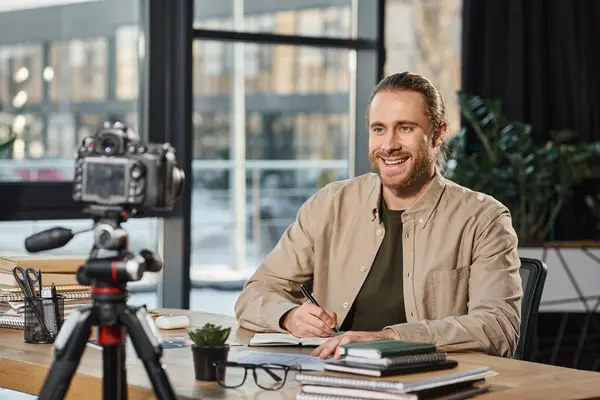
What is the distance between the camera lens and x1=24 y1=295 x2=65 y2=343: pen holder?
258cm

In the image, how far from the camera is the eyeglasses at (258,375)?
203cm

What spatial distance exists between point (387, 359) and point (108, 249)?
509 mm

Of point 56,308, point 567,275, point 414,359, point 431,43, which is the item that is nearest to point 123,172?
point 414,359

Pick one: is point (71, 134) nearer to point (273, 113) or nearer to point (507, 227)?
point (273, 113)

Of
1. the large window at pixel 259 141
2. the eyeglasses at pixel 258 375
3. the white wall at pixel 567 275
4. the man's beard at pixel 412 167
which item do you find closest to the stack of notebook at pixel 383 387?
the eyeglasses at pixel 258 375

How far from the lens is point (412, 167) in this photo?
9.23ft

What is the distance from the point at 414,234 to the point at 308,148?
8.93ft

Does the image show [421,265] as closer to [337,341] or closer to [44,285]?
[337,341]

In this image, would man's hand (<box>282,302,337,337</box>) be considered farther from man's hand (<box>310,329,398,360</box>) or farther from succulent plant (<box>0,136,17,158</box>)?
succulent plant (<box>0,136,17,158</box>)

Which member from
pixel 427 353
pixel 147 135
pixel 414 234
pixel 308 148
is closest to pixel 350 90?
pixel 308 148

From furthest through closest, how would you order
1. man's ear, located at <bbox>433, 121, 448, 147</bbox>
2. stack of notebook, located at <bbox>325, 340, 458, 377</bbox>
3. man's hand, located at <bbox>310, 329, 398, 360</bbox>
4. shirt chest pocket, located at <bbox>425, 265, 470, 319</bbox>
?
man's ear, located at <bbox>433, 121, 448, 147</bbox> < shirt chest pocket, located at <bbox>425, 265, 470, 319</bbox> < man's hand, located at <bbox>310, 329, 398, 360</bbox> < stack of notebook, located at <bbox>325, 340, 458, 377</bbox>

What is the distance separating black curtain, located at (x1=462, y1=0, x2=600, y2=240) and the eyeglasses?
3.90 meters

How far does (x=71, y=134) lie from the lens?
15.8ft

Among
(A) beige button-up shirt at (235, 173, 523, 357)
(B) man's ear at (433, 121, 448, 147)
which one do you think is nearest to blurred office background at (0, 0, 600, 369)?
(A) beige button-up shirt at (235, 173, 523, 357)
